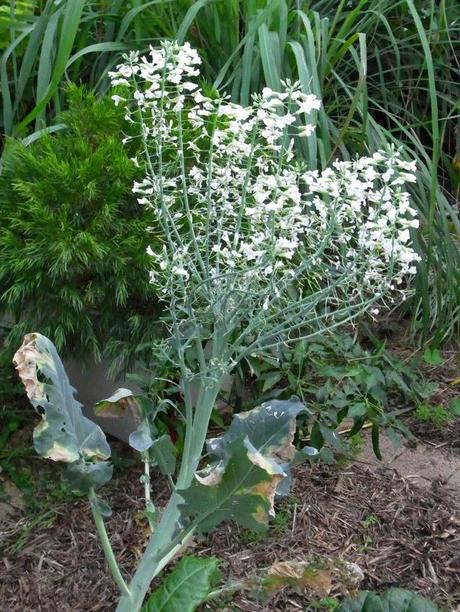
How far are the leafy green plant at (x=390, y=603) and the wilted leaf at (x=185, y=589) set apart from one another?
361 millimetres

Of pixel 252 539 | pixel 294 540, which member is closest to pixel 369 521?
pixel 294 540

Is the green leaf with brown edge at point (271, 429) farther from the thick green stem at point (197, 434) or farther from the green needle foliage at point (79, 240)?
the green needle foliage at point (79, 240)

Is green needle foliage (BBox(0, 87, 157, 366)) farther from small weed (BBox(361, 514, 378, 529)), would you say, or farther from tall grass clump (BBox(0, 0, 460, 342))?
small weed (BBox(361, 514, 378, 529))

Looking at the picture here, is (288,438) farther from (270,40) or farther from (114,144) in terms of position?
(270,40)

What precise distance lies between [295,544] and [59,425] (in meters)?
1.00

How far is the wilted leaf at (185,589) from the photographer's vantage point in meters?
2.04

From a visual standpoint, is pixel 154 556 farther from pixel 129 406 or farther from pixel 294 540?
pixel 294 540

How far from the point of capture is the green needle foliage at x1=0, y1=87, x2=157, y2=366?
2.71 metres

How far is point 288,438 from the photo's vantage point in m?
2.24

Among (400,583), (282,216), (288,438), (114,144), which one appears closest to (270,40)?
(114,144)

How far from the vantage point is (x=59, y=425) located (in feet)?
6.73

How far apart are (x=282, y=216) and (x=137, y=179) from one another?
2.90 feet

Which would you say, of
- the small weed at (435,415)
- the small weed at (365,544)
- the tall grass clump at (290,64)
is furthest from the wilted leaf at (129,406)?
the small weed at (435,415)

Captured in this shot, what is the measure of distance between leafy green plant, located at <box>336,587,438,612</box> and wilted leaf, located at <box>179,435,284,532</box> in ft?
1.20
